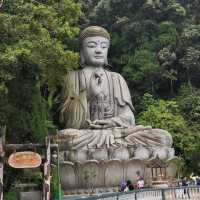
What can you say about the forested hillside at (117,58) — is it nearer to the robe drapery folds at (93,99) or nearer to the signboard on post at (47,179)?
the robe drapery folds at (93,99)

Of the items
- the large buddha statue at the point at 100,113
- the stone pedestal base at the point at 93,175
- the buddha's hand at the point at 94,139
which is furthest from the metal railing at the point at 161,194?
Answer: the buddha's hand at the point at 94,139

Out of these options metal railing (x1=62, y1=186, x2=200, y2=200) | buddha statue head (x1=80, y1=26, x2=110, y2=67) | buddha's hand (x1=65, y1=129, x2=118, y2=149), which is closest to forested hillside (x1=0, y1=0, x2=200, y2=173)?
buddha statue head (x1=80, y1=26, x2=110, y2=67)

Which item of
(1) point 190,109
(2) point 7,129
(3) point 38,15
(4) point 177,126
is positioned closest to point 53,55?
(3) point 38,15

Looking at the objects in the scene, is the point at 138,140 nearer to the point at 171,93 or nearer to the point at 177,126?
the point at 177,126

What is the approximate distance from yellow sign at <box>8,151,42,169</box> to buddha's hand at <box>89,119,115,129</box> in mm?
6238

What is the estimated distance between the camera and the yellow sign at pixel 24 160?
9961 mm

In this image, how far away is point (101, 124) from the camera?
16469 mm

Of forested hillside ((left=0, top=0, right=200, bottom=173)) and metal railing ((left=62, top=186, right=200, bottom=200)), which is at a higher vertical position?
forested hillside ((left=0, top=0, right=200, bottom=173))

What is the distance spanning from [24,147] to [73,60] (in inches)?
145

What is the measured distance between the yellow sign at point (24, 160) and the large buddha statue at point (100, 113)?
4.57 meters

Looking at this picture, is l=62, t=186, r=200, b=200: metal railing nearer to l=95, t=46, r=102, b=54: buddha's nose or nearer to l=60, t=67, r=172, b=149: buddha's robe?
l=60, t=67, r=172, b=149: buddha's robe

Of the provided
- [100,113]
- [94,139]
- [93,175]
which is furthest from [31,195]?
[100,113]

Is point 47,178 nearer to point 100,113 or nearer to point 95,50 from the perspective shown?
point 100,113

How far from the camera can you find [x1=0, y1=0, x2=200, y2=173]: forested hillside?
11414 millimetres
